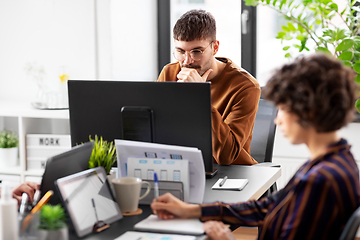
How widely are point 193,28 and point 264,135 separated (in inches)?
26.1

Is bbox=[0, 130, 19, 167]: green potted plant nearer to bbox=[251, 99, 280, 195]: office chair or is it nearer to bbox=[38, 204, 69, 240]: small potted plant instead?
bbox=[251, 99, 280, 195]: office chair

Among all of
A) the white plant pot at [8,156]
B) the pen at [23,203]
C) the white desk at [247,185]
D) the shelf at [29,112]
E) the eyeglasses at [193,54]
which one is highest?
the eyeglasses at [193,54]

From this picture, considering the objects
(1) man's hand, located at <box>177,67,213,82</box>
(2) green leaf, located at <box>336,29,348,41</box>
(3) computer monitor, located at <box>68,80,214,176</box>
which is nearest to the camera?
(3) computer monitor, located at <box>68,80,214,176</box>

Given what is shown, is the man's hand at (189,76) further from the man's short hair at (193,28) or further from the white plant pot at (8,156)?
the white plant pot at (8,156)

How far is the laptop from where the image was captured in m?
1.16

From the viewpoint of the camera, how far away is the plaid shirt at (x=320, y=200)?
0.92 meters

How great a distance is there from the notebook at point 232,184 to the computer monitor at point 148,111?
58 millimetres

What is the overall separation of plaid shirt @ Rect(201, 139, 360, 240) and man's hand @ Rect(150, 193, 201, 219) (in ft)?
0.80

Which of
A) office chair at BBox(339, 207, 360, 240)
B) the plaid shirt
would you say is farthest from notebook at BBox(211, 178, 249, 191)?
office chair at BBox(339, 207, 360, 240)

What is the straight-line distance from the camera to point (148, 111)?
4.73ft

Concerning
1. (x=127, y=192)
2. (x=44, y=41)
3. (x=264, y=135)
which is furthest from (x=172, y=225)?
(x=44, y=41)

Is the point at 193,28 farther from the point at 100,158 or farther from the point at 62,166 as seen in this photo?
the point at 62,166

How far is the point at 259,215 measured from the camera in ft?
3.98

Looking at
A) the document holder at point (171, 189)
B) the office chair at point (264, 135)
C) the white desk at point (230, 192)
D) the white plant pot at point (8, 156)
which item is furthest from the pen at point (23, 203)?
the white plant pot at point (8, 156)
